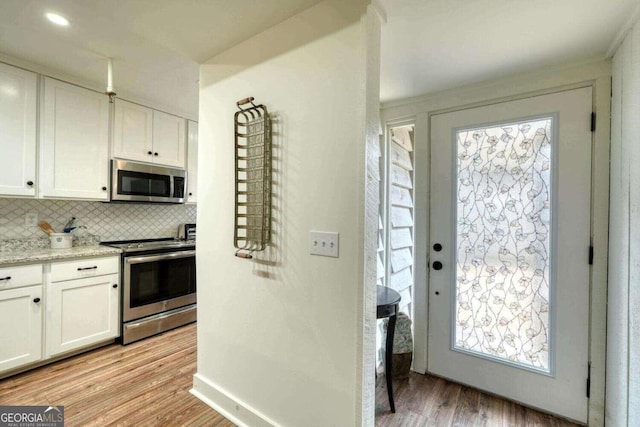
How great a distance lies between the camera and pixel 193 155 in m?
3.41

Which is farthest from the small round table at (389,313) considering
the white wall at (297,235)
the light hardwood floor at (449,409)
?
the white wall at (297,235)

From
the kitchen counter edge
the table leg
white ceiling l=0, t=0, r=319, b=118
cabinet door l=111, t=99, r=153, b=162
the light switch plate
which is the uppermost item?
white ceiling l=0, t=0, r=319, b=118

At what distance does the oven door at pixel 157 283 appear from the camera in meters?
2.66

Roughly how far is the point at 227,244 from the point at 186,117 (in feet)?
7.35

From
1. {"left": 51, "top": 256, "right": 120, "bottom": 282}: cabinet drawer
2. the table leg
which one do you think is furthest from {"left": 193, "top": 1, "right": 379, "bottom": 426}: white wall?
{"left": 51, "top": 256, "right": 120, "bottom": 282}: cabinet drawer

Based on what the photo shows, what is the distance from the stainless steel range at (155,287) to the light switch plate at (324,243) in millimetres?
2132

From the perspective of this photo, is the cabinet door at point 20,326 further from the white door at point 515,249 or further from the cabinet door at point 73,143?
the white door at point 515,249

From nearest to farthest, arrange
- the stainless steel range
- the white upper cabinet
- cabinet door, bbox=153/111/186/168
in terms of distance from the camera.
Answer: the stainless steel range
the white upper cabinet
cabinet door, bbox=153/111/186/168

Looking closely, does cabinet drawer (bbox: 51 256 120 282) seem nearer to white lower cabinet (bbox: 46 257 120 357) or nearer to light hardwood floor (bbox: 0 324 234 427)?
white lower cabinet (bbox: 46 257 120 357)

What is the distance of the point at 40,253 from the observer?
229 cm

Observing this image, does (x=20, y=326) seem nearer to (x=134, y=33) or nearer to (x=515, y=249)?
(x=134, y=33)

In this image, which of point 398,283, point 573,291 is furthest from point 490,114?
point 398,283

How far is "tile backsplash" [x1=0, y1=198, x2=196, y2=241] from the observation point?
8.00ft

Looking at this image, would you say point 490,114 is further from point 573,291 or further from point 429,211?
point 573,291
